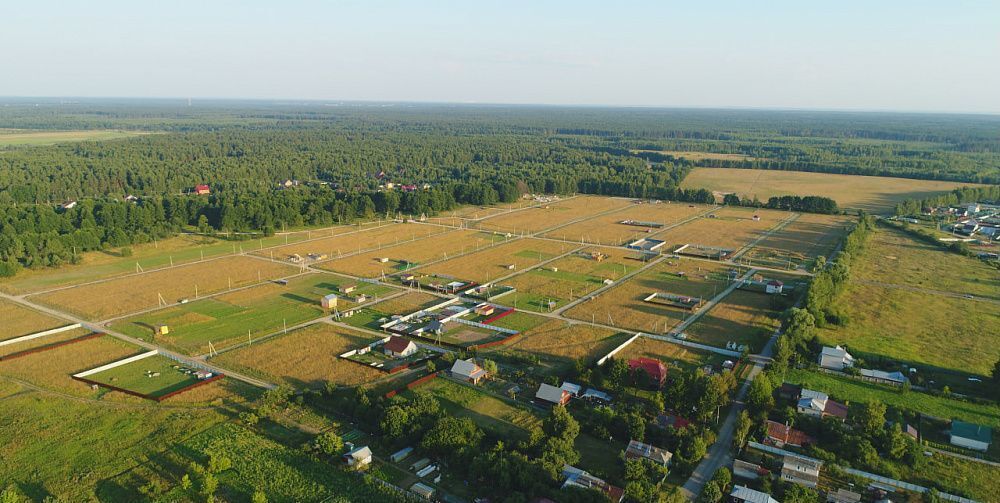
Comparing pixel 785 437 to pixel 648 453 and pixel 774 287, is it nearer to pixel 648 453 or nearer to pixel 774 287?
pixel 648 453

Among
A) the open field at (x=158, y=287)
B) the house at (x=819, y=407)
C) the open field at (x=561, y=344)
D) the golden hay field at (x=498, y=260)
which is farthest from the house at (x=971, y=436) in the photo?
the open field at (x=158, y=287)

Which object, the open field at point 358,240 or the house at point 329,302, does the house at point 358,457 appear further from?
the open field at point 358,240

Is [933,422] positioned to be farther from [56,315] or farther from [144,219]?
[144,219]

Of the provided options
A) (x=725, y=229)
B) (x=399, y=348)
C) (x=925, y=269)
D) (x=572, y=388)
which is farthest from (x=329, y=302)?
(x=925, y=269)

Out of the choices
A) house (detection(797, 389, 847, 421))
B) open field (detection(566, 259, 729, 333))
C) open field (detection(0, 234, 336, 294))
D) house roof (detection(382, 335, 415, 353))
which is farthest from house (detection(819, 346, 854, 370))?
open field (detection(0, 234, 336, 294))

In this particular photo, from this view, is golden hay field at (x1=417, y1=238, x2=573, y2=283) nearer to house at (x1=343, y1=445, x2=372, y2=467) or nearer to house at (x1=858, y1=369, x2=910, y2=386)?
house at (x1=343, y1=445, x2=372, y2=467)
